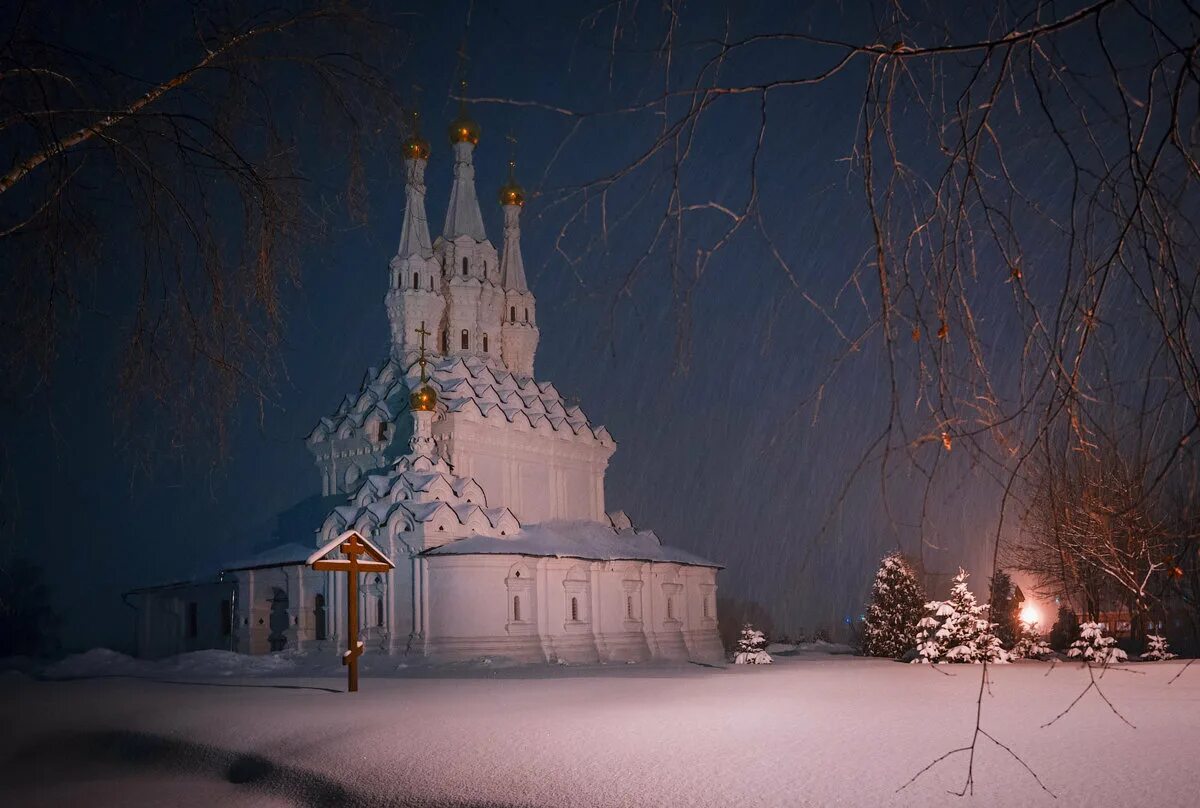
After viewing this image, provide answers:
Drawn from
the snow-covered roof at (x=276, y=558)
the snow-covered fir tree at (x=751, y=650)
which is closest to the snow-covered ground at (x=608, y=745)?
the snow-covered fir tree at (x=751, y=650)

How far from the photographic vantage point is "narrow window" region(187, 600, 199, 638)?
3688 centimetres

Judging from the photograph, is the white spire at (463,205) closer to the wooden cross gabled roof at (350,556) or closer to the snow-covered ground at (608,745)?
the wooden cross gabled roof at (350,556)

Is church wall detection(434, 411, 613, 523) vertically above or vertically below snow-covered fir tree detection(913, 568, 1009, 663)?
above

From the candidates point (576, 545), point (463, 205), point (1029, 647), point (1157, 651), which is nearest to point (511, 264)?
point (463, 205)

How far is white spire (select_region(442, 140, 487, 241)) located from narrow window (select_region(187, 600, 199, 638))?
17.1 m

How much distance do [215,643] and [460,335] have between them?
14.3 m

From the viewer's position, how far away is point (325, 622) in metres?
31.2

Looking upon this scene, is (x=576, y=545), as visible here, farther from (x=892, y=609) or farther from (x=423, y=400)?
(x=892, y=609)

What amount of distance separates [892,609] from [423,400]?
16316 mm

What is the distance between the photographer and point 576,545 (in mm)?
33219

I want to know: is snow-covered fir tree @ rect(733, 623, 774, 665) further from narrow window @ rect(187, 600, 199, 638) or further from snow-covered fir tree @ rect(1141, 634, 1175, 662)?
narrow window @ rect(187, 600, 199, 638)

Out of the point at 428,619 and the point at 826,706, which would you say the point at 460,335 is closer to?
the point at 428,619

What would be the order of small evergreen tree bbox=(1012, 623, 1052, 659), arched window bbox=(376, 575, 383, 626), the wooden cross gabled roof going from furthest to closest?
arched window bbox=(376, 575, 383, 626) < small evergreen tree bbox=(1012, 623, 1052, 659) < the wooden cross gabled roof

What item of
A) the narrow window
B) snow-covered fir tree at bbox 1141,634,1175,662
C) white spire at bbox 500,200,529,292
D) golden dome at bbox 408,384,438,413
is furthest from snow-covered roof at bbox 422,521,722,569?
snow-covered fir tree at bbox 1141,634,1175,662
